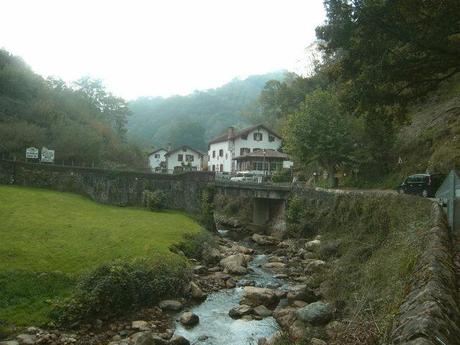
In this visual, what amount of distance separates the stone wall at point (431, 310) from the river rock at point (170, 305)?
12.4 metres

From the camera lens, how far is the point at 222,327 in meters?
17.2

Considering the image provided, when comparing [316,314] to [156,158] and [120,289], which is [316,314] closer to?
[120,289]

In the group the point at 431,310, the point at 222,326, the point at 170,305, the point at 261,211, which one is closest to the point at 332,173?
the point at 261,211

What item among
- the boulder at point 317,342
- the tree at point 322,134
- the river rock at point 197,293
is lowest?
the river rock at point 197,293

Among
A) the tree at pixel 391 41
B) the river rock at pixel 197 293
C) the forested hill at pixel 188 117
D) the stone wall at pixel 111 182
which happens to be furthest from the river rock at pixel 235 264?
the forested hill at pixel 188 117

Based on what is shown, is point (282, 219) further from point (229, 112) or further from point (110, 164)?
point (229, 112)

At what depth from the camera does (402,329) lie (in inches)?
251

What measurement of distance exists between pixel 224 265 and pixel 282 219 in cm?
1880

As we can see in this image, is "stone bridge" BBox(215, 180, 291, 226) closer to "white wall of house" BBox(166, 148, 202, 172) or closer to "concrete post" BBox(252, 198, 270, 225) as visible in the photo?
"concrete post" BBox(252, 198, 270, 225)

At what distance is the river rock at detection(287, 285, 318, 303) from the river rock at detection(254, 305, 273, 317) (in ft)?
5.61

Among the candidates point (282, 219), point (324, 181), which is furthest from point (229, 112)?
point (282, 219)

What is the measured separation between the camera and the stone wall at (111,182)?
40906 mm

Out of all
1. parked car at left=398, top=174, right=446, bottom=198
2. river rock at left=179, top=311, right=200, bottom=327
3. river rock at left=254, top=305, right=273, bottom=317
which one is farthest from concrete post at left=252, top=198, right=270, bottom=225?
river rock at left=179, top=311, right=200, bottom=327

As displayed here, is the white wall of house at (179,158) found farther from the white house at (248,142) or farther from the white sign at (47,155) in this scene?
the white sign at (47,155)
